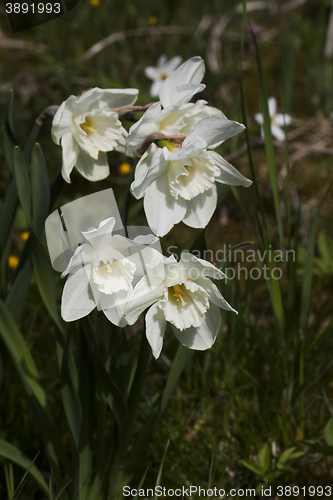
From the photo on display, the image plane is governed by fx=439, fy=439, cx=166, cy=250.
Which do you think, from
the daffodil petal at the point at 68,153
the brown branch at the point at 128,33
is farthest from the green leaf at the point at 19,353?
the brown branch at the point at 128,33

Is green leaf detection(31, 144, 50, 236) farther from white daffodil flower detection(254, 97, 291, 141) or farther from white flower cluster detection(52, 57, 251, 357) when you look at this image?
white daffodil flower detection(254, 97, 291, 141)

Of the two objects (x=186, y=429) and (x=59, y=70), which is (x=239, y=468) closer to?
(x=186, y=429)

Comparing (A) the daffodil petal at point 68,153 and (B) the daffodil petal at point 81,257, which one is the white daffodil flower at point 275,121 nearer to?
(A) the daffodil petal at point 68,153

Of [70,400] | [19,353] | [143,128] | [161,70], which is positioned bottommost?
[70,400]

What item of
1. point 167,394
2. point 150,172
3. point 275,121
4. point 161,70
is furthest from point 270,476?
point 161,70

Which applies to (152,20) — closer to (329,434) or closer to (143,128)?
(143,128)

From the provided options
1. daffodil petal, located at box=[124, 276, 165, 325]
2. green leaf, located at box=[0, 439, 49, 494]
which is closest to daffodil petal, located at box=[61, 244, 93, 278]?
daffodil petal, located at box=[124, 276, 165, 325]

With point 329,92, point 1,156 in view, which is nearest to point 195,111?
point 1,156

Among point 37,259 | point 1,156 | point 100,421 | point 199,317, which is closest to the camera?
point 199,317
